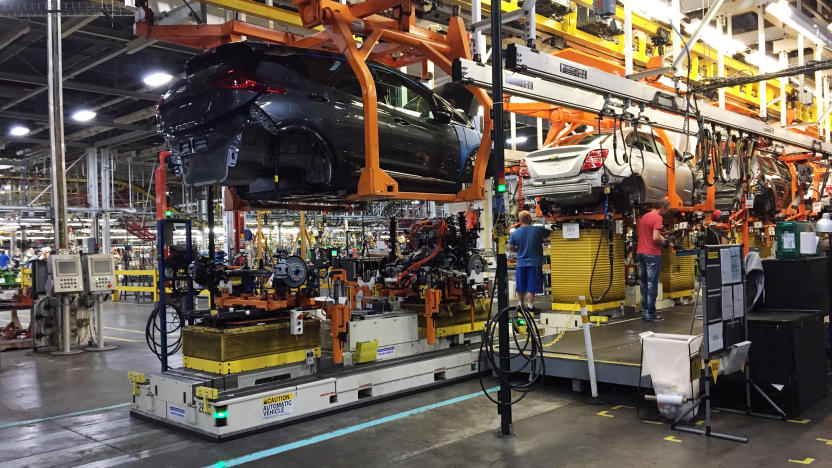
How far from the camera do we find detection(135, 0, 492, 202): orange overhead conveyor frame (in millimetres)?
5258

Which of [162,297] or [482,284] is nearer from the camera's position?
[162,297]

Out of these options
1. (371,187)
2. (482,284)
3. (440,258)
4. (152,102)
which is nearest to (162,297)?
(371,187)

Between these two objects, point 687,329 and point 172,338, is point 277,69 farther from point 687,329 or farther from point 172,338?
point 172,338

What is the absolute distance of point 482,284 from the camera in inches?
295

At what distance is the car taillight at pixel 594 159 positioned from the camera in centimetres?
735

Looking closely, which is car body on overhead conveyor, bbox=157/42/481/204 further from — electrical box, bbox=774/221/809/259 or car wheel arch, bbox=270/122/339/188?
electrical box, bbox=774/221/809/259

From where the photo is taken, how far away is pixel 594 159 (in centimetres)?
741

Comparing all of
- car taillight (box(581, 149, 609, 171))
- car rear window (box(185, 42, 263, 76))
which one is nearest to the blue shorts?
car taillight (box(581, 149, 609, 171))

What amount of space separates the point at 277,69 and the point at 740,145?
5.88m

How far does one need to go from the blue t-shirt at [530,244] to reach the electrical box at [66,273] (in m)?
6.55

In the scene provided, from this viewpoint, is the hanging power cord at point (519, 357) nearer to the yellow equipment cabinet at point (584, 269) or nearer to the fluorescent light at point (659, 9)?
the yellow equipment cabinet at point (584, 269)

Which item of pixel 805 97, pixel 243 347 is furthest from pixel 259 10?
pixel 805 97

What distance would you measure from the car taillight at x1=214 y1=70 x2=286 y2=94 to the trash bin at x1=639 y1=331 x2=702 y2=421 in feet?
11.9

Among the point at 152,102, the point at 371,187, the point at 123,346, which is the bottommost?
the point at 123,346
